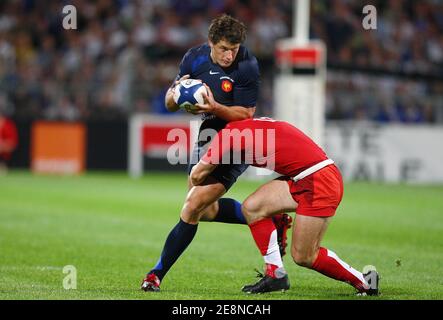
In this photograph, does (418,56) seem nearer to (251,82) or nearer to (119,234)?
(119,234)

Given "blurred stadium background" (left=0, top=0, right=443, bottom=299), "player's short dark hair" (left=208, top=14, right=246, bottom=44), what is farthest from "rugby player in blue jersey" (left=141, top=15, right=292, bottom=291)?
"blurred stadium background" (left=0, top=0, right=443, bottom=299)

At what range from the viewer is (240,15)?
24.5m

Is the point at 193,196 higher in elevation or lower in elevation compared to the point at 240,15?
lower

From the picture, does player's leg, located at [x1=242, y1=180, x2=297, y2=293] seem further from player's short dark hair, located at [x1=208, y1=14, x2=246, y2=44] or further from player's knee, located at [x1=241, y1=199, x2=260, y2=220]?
player's short dark hair, located at [x1=208, y1=14, x2=246, y2=44]

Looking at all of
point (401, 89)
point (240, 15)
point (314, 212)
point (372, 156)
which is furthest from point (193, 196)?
point (240, 15)

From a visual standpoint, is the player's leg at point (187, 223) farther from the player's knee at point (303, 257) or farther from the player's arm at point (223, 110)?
the player's knee at point (303, 257)

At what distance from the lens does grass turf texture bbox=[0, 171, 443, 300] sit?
24.9 feet

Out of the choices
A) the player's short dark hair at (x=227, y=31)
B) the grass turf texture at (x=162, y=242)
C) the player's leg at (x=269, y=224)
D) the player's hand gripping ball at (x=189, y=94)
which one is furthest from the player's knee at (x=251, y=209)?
the player's short dark hair at (x=227, y=31)

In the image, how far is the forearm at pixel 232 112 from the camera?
7.24 metres

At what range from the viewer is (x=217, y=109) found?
721 cm

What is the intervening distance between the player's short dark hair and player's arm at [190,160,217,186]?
1021mm

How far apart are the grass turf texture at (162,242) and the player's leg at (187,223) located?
0.61ft

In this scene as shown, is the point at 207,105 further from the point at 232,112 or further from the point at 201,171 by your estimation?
the point at 201,171
